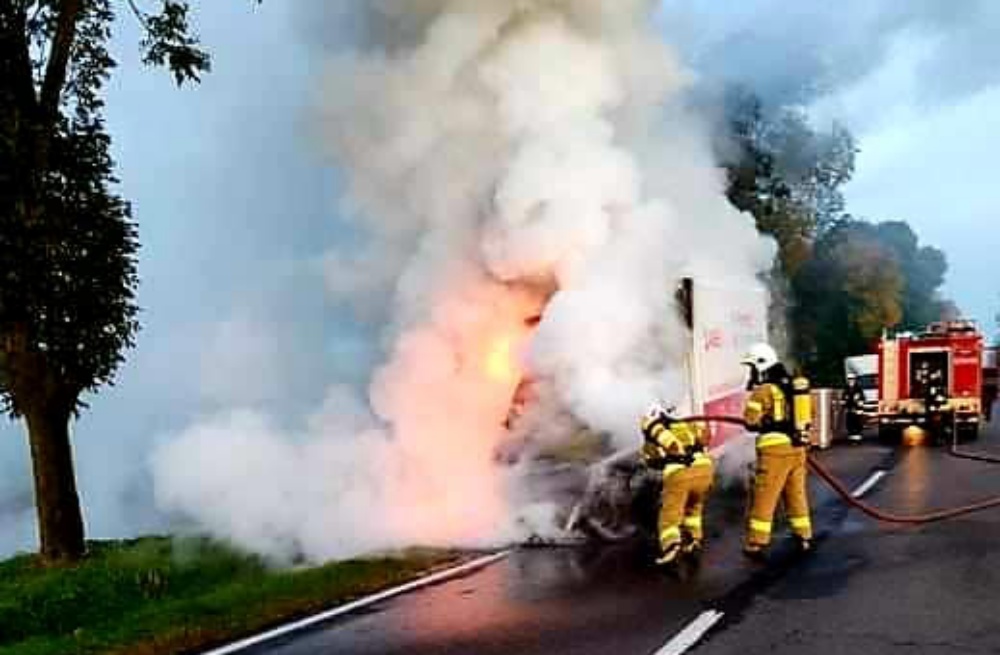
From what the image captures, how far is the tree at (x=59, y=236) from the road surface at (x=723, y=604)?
5.27m

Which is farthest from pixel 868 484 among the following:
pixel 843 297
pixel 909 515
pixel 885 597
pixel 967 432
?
pixel 843 297

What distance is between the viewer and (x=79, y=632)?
8688 millimetres

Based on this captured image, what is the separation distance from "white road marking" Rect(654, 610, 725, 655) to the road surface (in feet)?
0.11

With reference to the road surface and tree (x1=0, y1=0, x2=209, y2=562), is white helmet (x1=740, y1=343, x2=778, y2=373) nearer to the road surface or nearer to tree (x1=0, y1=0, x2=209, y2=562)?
the road surface

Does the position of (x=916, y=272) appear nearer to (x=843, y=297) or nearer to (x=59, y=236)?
(x=843, y=297)

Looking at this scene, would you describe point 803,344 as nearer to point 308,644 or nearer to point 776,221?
point 776,221

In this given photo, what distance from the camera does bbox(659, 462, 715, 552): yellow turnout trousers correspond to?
10.0 m

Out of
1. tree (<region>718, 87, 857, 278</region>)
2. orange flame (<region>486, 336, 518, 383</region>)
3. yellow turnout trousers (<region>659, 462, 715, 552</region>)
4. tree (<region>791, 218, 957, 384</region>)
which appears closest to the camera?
yellow turnout trousers (<region>659, 462, 715, 552</region>)

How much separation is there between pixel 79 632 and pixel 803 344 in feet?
104

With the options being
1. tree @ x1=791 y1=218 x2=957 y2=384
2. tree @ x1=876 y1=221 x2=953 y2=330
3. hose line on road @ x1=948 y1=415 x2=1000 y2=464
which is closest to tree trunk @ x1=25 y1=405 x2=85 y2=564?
hose line on road @ x1=948 y1=415 x2=1000 y2=464

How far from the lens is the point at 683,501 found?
400 inches

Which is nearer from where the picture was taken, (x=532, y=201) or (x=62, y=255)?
(x=62, y=255)

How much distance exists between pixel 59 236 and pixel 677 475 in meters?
6.59

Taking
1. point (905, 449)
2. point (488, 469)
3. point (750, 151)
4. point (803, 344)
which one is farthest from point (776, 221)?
point (488, 469)
